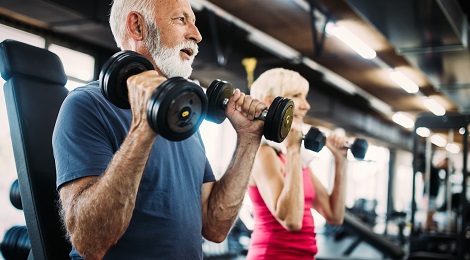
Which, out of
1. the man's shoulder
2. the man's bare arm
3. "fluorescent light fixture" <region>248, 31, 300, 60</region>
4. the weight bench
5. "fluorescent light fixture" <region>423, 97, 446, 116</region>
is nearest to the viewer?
the man's bare arm

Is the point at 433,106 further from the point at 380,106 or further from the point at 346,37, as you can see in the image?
the point at 346,37

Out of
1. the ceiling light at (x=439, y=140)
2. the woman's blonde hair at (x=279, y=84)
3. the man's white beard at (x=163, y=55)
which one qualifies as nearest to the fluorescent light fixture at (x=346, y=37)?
the woman's blonde hair at (x=279, y=84)

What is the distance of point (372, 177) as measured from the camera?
16391 mm

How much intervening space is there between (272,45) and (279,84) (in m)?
5.16

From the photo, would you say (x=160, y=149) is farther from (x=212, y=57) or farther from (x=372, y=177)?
(x=372, y=177)

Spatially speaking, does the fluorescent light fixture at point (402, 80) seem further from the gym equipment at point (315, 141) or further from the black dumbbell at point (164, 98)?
the black dumbbell at point (164, 98)

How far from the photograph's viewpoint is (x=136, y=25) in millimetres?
1335

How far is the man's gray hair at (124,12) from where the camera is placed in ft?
4.34

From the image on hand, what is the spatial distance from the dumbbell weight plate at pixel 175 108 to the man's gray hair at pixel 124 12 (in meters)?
0.43

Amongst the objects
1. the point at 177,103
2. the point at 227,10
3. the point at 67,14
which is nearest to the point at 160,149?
the point at 177,103

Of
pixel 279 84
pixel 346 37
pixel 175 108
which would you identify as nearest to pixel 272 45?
pixel 346 37

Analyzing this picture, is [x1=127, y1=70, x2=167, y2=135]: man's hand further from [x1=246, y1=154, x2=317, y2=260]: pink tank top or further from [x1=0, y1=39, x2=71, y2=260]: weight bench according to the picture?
[x1=246, y1=154, x2=317, y2=260]: pink tank top

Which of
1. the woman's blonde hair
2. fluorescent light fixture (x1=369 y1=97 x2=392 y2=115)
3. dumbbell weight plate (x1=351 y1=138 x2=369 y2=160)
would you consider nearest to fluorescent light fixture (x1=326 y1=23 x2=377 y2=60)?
dumbbell weight plate (x1=351 y1=138 x2=369 y2=160)

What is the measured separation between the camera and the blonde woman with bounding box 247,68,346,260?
72.1 inches
